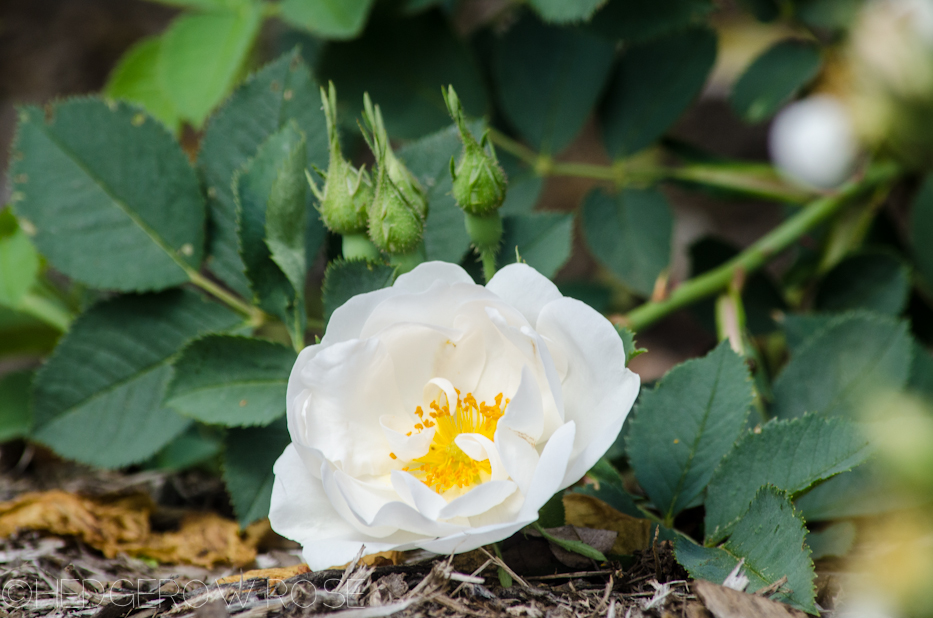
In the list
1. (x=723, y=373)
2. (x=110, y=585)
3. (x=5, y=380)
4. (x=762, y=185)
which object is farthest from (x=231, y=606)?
(x=762, y=185)

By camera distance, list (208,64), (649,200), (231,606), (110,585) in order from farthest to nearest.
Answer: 1. (649,200)
2. (208,64)
3. (110,585)
4. (231,606)

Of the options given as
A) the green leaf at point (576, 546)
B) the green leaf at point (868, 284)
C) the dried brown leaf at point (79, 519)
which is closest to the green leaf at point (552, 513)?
the green leaf at point (576, 546)

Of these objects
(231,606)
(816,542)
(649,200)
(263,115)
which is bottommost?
(816,542)

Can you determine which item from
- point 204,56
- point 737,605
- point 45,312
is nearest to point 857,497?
point 737,605

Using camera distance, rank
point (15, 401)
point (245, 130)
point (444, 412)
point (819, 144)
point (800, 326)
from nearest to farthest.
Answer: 1. point (444, 412)
2. point (245, 130)
3. point (800, 326)
4. point (15, 401)
5. point (819, 144)

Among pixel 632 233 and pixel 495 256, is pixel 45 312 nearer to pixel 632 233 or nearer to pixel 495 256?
pixel 495 256

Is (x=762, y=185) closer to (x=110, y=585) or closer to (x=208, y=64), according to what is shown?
(x=208, y=64)

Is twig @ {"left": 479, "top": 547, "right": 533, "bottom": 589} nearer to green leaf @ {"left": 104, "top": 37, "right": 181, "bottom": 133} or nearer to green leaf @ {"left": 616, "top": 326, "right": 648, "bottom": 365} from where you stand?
green leaf @ {"left": 616, "top": 326, "right": 648, "bottom": 365}
